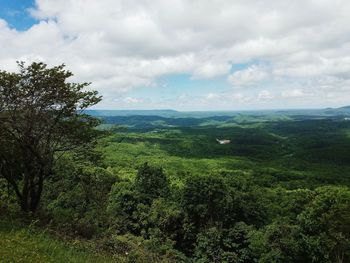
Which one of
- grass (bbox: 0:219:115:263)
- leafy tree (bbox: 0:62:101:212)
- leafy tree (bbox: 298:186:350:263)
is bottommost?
leafy tree (bbox: 298:186:350:263)

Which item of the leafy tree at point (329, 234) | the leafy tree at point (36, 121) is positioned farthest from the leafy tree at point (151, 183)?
the leafy tree at point (36, 121)

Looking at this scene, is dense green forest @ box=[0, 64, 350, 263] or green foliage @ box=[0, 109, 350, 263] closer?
dense green forest @ box=[0, 64, 350, 263]

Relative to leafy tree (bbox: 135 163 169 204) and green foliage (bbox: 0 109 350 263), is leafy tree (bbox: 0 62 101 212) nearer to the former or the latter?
green foliage (bbox: 0 109 350 263)

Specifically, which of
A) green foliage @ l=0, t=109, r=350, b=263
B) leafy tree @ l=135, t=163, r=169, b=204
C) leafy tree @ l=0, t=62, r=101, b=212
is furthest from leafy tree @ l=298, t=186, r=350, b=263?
leafy tree @ l=0, t=62, r=101, b=212

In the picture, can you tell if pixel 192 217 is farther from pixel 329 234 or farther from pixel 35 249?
pixel 35 249

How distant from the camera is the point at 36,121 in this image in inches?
669

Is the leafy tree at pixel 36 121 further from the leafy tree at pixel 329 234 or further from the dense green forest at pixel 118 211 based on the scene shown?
the leafy tree at pixel 329 234

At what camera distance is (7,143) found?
1664 cm

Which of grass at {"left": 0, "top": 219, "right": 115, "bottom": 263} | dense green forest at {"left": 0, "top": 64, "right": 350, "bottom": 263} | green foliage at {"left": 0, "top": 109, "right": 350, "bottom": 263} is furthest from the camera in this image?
green foliage at {"left": 0, "top": 109, "right": 350, "bottom": 263}

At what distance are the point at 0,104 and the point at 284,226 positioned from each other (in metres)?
32.3

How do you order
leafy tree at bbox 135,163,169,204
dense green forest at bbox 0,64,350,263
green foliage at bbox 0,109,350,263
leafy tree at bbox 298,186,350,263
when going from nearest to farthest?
1. dense green forest at bbox 0,64,350,263
2. green foliage at bbox 0,109,350,263
3. leafy tree at bbox 298,186,350,263
4. leafy tree at bbox 135,163,169,204

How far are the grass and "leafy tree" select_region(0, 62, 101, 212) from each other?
13.6 ft

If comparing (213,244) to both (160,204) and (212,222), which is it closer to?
(212,222)

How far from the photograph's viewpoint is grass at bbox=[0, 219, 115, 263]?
381 inches
